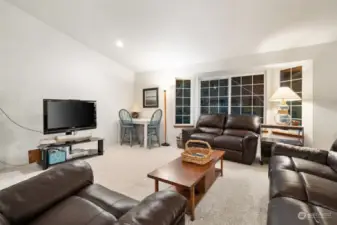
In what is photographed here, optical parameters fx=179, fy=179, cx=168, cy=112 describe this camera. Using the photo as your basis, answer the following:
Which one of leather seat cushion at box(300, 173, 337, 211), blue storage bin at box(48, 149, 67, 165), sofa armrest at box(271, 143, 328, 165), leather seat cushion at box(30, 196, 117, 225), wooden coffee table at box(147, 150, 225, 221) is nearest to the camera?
leather seat cushion at box(30, 196, 117, 225)

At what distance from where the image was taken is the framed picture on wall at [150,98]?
537cm

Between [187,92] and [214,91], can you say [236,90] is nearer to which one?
[214,91]

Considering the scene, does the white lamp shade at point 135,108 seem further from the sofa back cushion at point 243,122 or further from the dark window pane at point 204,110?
the sofa back cushion at point 243,122

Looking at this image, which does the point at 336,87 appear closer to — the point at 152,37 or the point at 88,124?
the point at 152,37

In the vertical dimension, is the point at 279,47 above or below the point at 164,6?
below

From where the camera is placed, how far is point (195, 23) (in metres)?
3.09

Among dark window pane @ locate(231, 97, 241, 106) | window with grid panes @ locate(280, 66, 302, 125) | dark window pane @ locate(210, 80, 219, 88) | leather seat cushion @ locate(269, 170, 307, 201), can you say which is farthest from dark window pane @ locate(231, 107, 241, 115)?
leather seat cushion @ locate(269, 170, 307, 201)

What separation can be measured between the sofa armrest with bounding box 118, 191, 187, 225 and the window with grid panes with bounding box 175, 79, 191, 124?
13.5 feet

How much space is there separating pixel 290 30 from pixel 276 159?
222 cm

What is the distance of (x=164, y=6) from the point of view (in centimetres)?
282

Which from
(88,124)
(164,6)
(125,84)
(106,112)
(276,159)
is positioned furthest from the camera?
(125,84)

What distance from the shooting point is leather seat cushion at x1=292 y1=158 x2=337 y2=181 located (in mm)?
1794

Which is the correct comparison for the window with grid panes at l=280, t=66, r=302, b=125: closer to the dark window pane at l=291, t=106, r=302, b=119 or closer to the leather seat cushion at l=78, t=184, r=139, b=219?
the dark window pane at l=291, t=106, r=302, b=119

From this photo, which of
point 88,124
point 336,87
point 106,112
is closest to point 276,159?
point 336,87
